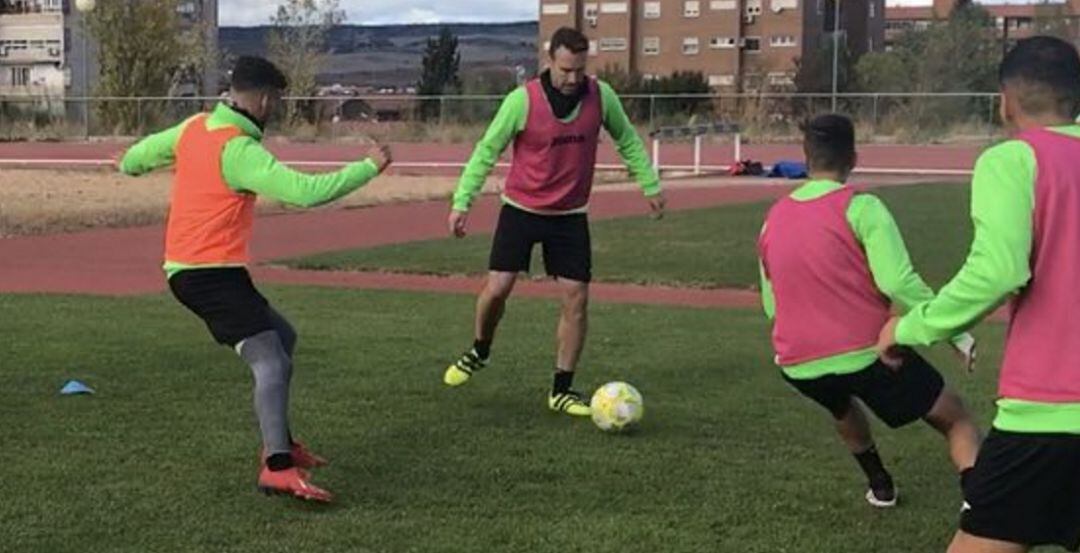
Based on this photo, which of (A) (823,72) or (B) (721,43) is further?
(B) (721,43)

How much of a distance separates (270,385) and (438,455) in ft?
3.85

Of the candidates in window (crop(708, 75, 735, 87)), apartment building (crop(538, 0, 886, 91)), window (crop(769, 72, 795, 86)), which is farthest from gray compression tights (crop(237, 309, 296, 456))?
apartment building (crop(538, 0, 886, 91))

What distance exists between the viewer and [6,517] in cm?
568

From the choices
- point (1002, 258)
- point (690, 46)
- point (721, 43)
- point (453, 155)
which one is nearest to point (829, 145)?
point (1002, 258)

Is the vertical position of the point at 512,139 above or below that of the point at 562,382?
above

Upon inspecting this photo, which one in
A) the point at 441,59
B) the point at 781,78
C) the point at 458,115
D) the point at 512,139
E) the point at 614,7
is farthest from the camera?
the point at 614,7

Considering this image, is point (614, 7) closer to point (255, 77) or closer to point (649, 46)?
point (649, 46)

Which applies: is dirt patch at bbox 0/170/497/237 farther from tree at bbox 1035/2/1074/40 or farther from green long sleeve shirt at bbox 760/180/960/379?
tree at bbox 1035/2/1074/40

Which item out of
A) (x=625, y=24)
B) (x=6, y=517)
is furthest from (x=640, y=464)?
(x=625, y=24)

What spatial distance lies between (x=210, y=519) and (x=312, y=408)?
7.26ft

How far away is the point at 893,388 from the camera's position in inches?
211

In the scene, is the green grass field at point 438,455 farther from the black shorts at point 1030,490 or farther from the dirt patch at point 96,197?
the dirt patch at point 96,197

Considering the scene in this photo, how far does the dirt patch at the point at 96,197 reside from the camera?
20.7m

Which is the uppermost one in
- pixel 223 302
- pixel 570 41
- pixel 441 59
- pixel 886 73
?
pixel 441 59
